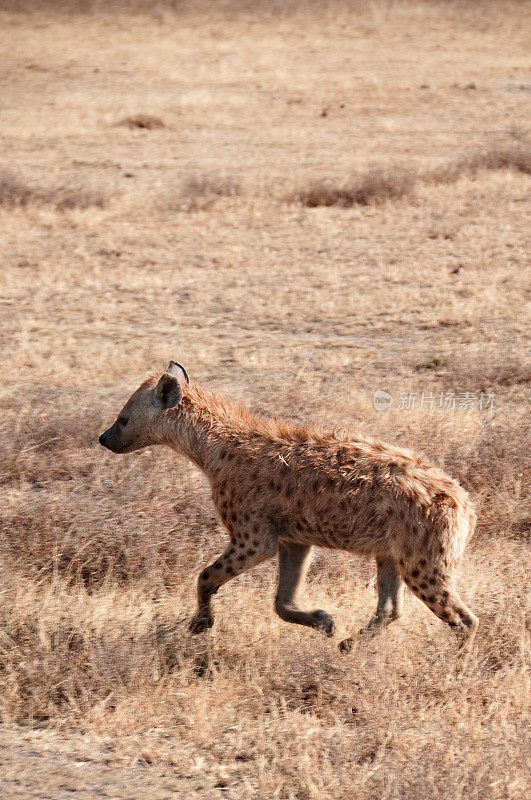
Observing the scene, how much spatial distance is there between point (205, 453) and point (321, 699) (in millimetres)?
1431

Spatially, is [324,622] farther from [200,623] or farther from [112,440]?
[112,440]

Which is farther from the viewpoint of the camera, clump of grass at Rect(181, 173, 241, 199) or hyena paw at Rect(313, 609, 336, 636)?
clump of grass at Rect(181, 173, 241, 199)

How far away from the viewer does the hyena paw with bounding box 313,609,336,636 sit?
4992mm

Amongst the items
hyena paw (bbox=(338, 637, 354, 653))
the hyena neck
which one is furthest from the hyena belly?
the hyena neck

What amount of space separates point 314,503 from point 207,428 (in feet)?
2.80

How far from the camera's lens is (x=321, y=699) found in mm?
4633

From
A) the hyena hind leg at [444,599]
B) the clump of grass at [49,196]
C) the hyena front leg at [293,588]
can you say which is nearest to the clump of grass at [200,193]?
the clump of grass at [49,196]

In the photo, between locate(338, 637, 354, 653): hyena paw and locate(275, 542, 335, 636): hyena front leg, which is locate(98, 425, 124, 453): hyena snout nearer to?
locate(275, 542, 335, 636): hyena front leg

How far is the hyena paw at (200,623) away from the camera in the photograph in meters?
5.15

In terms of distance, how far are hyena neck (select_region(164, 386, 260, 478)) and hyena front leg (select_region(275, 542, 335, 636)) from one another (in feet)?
1.83

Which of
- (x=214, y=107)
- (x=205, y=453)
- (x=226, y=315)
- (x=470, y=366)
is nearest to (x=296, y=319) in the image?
(x=226, y=315)

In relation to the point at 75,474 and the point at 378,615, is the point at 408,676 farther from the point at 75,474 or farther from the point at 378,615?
the point at 75,474

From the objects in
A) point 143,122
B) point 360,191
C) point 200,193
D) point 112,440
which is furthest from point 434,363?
point 143,122

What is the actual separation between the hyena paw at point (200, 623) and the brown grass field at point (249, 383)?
0.06 metres
